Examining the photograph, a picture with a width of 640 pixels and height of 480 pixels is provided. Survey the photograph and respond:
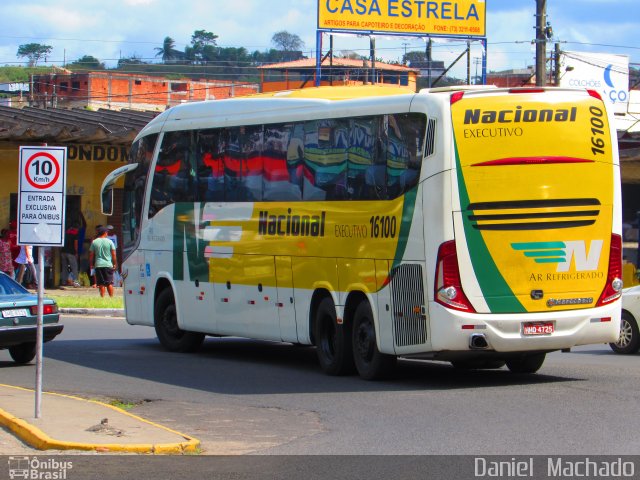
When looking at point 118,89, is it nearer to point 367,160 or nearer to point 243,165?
point 243,165

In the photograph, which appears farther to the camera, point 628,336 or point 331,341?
point 628,336

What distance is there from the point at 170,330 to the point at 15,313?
11.2ft

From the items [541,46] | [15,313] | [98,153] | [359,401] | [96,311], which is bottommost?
[96,311]

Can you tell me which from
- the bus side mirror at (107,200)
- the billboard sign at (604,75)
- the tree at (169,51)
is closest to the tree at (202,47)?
the tree at (169,51)

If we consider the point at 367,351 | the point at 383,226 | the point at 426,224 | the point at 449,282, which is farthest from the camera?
the point at 367,351

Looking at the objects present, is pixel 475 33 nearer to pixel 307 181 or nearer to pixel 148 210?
pixel 148 210

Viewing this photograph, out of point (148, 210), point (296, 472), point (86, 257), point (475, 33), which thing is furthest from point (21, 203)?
point (475, 33)

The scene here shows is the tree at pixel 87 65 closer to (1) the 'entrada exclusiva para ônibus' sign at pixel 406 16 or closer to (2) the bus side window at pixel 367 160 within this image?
(1) the 'entrada exclusiva para ônibus' sign at pixel 406 16

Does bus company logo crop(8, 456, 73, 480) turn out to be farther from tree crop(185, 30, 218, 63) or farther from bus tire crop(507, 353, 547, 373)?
tree crop(185, 30, 218, 63)

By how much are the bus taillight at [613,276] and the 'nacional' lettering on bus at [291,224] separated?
12.2 feet

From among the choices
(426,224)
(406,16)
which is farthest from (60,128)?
(426,224)

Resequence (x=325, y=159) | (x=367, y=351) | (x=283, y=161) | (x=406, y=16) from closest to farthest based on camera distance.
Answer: (x=367, y=351) → (x=325, y=159) → (x=283, y=161) → (x=406, y=16)

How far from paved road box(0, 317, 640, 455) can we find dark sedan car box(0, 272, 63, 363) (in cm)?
48

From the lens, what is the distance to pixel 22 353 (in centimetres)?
1753
